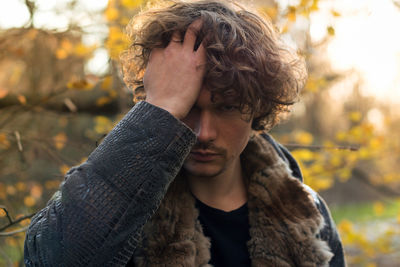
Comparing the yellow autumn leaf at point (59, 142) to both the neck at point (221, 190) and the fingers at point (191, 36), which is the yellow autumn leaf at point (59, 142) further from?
the fingers at point (191, 36)

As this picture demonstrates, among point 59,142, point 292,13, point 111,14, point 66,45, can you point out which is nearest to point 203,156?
point 59,142

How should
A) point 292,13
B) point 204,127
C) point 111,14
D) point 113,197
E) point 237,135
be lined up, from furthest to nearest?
1. point 111,14
2. point 292,13
3. point 237,135
4. point 204,127
5. point 113,197

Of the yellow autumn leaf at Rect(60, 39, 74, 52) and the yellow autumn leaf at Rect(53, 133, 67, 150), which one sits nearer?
the yellow autumn leaf at Rect(53, 133, 67, 150)

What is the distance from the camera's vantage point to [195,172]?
4.85 ft

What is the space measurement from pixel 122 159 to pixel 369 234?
1244cm

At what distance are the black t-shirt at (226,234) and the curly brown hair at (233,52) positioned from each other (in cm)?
42

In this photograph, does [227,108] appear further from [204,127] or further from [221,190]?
[221,190]

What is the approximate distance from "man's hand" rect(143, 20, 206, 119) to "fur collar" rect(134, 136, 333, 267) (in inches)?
16.0

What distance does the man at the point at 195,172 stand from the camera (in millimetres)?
1107

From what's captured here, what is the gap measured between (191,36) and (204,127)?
0.32 meters

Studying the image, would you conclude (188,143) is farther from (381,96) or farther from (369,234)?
(369,234)

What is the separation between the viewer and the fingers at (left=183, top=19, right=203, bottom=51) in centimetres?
134

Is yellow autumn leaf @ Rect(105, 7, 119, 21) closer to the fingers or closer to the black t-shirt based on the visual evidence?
the fingers

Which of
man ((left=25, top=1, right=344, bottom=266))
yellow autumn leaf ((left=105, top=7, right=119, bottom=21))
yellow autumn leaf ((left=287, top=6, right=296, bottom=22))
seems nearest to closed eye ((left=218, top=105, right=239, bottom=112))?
man ((left=25, top=1, right=344, bottom=266))
